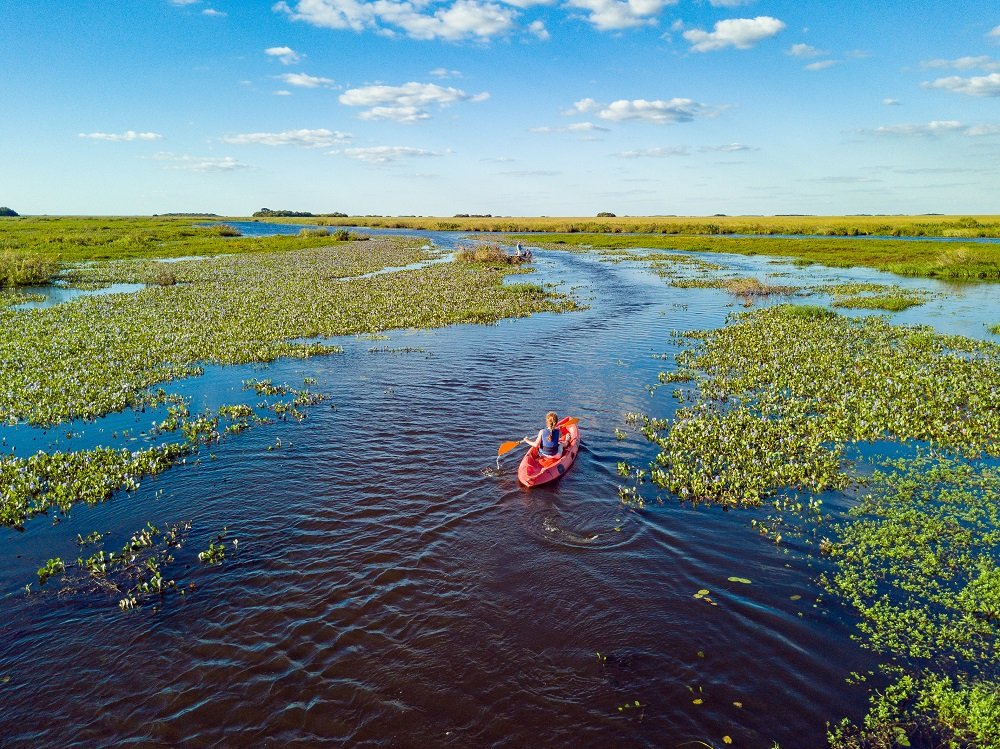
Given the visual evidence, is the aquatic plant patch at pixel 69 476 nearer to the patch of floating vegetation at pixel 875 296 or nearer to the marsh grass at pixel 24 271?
the patch of floating vegetation at pixel 875 296

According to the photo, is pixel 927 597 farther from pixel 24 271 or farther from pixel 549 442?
pixel 24 271

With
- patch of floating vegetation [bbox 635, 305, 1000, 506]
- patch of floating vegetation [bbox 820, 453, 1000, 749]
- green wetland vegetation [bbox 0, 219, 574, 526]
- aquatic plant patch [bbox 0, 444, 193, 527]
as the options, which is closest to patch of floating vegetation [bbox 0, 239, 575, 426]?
green wetland vegetation [bbox 0, 219, 574, 526]

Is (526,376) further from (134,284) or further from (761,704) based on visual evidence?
(134,284)

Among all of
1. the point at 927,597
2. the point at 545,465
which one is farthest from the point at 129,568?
the point at 927,597

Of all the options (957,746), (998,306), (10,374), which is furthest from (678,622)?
(998,306)

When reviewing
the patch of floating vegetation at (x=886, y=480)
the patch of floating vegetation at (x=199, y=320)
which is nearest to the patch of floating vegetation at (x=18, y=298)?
the patch of floating vegetation at (x=199, y=320)

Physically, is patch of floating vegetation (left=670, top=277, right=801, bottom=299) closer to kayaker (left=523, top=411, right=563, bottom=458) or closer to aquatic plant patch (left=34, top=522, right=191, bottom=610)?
kayaker (left=523, top=411, right=563, bottom=458)
